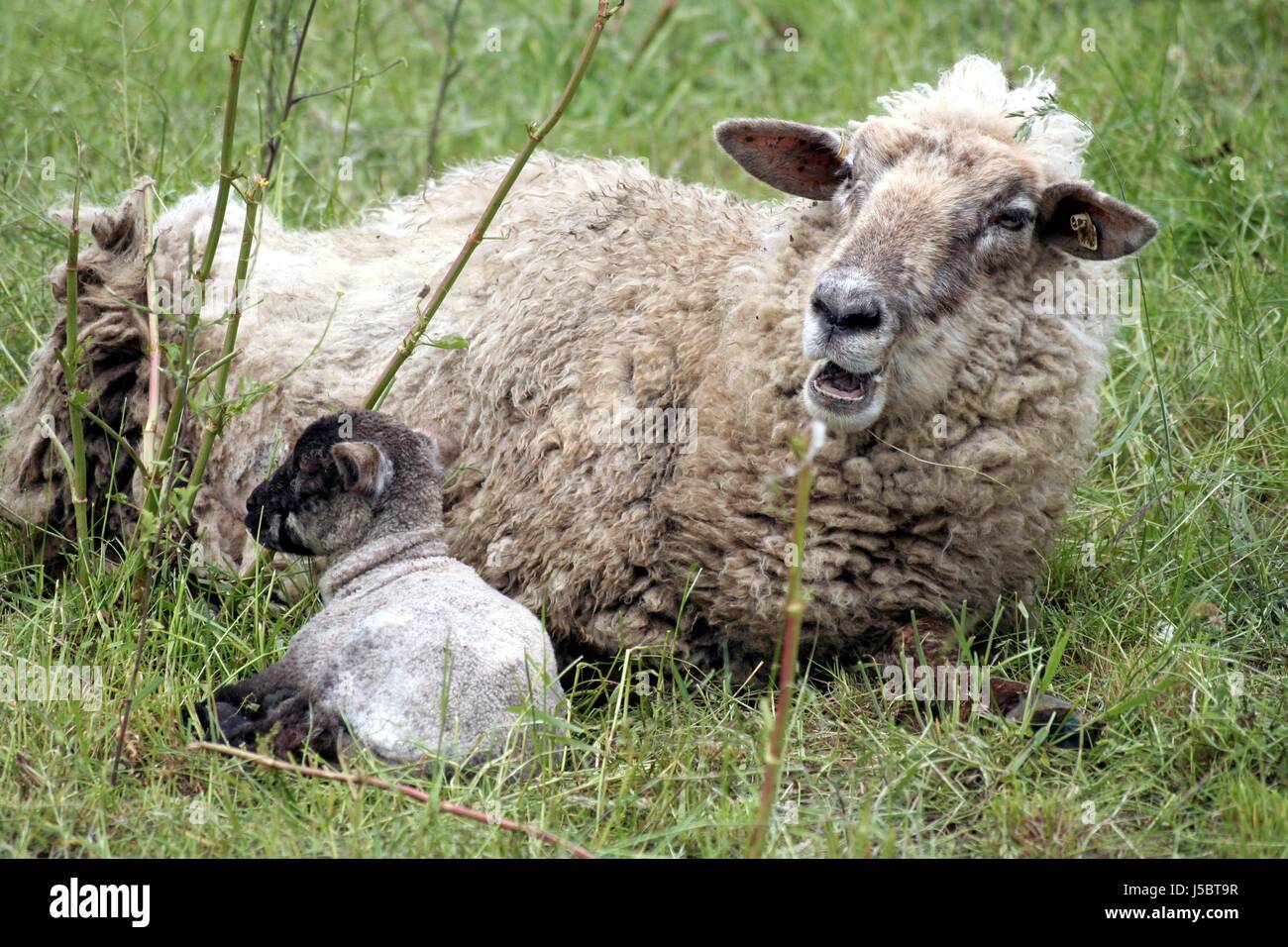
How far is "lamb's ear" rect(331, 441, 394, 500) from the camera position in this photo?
12.8ft

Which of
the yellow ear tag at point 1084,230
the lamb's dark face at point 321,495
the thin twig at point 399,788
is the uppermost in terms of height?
the yellow ear tag at point 1084,230

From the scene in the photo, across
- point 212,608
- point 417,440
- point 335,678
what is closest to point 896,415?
point 417,440

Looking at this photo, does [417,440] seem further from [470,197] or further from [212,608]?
[470,197]

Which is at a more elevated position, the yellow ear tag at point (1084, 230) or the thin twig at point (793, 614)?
the yellow ear tag at point (1084, 230)

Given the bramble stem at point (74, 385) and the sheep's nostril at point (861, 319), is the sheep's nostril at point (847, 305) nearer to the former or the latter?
the sheep's nostril at point (861, 319)

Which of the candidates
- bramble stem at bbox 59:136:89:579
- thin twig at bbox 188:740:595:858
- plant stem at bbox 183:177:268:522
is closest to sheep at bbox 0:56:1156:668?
plant stem at bbox 183:177:268:522

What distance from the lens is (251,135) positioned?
6789 millimetres

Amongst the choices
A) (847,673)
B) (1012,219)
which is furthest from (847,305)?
(847,673)

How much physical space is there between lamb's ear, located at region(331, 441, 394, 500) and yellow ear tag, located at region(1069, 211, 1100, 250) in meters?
1.91

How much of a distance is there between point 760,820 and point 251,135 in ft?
16.0

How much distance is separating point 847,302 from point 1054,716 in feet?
3.71

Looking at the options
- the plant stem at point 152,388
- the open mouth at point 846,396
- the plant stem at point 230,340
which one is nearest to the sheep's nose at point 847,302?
the open mouth at point 846,396

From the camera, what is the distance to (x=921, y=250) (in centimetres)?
385

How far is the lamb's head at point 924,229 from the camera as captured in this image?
3.81m
